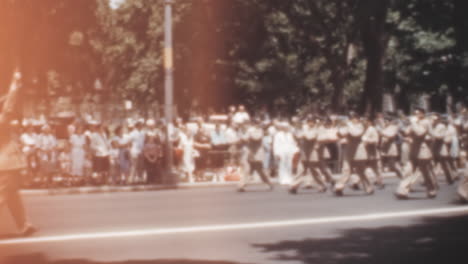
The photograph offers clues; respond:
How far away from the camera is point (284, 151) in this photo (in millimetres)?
24984

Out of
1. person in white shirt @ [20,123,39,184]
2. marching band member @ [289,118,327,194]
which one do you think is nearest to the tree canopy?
marching band member @ [289,118,327,194]

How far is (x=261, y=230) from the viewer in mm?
13305

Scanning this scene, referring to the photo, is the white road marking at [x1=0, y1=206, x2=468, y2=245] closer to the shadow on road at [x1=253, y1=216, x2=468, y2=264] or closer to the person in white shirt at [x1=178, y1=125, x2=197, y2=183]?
the shadow on road at [x1=253, y1=216, x2=468, y2=264]

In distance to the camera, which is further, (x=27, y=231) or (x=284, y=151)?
(x=284, y=151)

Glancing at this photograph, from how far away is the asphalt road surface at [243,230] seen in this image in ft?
35.4

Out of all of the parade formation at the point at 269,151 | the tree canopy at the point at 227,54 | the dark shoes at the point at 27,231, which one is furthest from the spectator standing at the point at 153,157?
the dark shoes at the point at 27,231

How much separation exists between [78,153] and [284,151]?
19.3 ft

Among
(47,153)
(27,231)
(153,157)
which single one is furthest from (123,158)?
(27,231)

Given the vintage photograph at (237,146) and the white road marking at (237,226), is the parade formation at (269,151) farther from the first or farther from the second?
the white road marking at (237,226)

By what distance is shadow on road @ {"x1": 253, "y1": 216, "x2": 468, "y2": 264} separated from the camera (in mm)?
10531

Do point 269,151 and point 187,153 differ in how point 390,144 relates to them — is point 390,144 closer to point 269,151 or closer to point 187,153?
point 269,151

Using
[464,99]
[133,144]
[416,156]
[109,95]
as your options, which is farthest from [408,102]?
[464,99]

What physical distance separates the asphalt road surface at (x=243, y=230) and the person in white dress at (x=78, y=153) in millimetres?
3450

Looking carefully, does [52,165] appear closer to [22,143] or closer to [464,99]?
[22,143]
